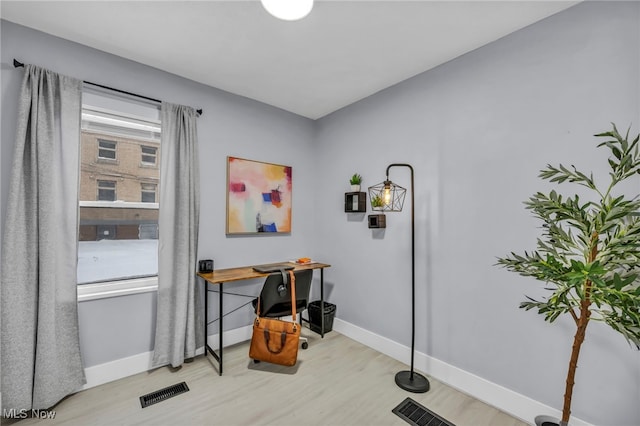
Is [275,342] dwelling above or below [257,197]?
below

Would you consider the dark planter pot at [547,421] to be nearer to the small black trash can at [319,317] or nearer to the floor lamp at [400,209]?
the floor lamp at [400,209]

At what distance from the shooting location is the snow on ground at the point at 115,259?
2.35m

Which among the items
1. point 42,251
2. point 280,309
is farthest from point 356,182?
point 42,251

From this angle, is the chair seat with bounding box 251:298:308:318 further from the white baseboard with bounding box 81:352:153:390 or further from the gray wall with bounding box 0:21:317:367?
the white baseboard with bounding box 81:352:153:390

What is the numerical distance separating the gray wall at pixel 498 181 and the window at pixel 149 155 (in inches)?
83.8

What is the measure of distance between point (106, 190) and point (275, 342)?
195cm

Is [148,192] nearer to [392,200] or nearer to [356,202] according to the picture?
[356,202]

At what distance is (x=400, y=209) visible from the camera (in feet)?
9.10

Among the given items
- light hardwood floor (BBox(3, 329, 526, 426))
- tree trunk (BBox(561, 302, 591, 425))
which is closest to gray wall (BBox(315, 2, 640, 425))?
light hardwood floor (BBox(3, 329, 526, 426))

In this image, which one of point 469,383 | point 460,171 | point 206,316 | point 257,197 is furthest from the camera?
point 257,197

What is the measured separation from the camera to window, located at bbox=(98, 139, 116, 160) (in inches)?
95.7

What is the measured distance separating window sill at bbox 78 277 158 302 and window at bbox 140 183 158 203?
721 millimetres

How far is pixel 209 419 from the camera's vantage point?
1.91 metres

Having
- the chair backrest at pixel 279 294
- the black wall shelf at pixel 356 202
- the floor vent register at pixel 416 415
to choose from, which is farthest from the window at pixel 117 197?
the floor vent register at pixel 416 415
